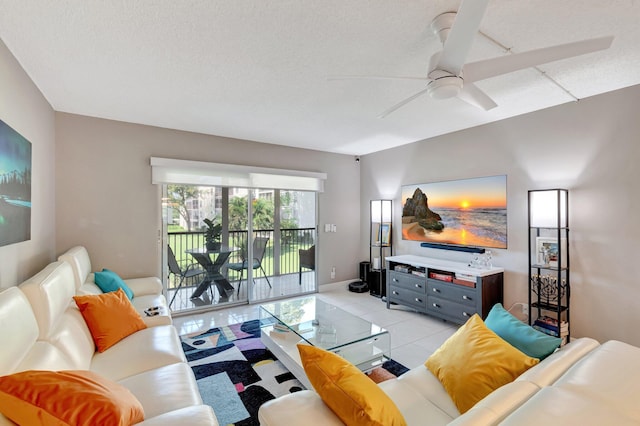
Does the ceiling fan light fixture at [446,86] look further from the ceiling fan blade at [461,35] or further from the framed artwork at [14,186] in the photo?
the framed artwork at [14,186]

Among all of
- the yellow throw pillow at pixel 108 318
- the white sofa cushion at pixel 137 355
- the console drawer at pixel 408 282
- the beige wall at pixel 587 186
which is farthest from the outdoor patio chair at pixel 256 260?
the beige wall at pixel 587 186

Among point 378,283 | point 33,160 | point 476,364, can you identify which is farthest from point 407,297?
point 33,160

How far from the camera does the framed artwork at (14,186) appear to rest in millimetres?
1896

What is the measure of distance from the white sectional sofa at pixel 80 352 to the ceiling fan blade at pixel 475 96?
229 centimetres

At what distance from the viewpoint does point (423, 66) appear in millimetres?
2285

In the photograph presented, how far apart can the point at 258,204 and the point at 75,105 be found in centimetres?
244

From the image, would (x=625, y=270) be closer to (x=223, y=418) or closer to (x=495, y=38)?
(x=495, y=38)

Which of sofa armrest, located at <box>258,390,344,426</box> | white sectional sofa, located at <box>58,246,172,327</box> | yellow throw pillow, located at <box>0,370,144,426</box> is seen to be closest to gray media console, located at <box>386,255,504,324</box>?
sofa armrest, located at <box>258,390,344,426</box>

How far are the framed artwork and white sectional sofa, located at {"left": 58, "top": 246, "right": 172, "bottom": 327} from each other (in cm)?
42

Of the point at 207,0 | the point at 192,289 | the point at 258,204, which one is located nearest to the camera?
the point at 207,0

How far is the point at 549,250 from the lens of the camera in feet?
10.2

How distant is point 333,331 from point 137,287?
2.30m

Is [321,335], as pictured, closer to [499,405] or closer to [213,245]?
[499,405]

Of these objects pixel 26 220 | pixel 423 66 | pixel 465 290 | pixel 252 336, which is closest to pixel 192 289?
pixel 252 336
